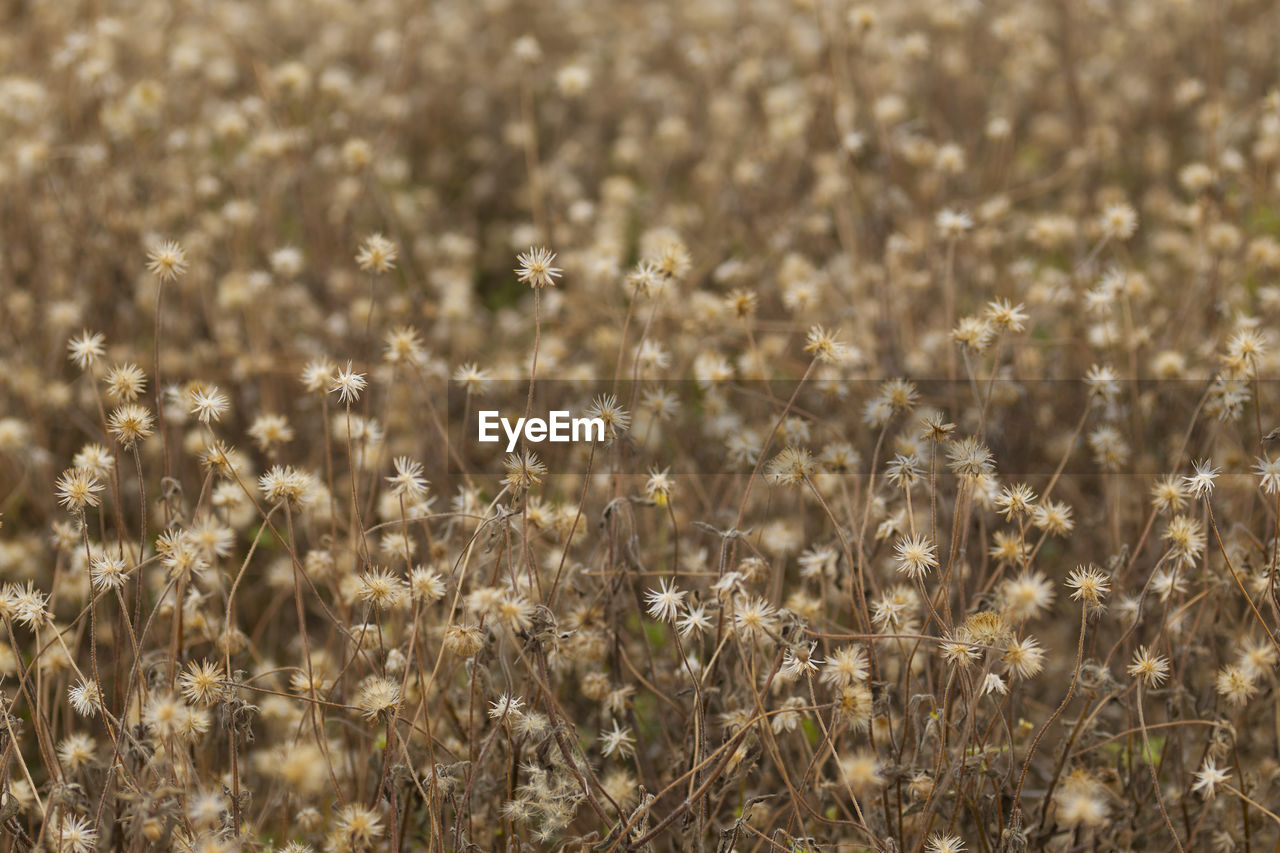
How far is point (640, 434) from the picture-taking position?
2926 mm

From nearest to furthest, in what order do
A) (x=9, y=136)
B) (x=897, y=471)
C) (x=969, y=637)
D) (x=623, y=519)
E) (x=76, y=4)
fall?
(x=969, y=637), (x=897, y=471), (x=623, y=519), (x=9, y=136), (x=76, y=4)

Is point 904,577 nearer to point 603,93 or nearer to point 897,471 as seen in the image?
point 897,471

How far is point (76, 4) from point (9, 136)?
0.94 meters

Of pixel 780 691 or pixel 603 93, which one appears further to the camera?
pixel 603 93

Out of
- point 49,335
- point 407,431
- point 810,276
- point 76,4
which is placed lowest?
point 407,431

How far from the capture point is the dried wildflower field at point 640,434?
74.7 inches

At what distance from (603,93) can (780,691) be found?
149 inches

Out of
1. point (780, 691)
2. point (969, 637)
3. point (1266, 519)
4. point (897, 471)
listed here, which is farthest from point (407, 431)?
point (1266, 519)

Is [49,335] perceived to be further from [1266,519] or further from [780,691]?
[1266,519]

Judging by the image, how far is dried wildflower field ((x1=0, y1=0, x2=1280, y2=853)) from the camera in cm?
190

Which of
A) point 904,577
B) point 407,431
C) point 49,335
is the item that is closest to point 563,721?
point 904,577

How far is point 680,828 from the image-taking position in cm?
199

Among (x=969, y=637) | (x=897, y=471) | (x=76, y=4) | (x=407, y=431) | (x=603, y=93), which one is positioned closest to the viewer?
(x=969, y=637)

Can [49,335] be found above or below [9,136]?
below
